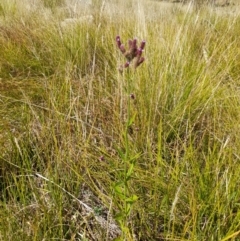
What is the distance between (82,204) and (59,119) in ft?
1.28

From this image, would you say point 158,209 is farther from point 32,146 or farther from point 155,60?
point 155,60

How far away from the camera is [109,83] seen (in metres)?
1.70

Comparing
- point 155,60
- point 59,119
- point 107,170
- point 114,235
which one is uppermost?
point 155,60

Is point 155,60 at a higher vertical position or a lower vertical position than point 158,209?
higher

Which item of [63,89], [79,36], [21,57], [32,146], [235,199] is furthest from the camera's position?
[79,36]

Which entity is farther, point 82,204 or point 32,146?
point 32,146

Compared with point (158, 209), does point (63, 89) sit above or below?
above

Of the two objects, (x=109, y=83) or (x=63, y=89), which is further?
(x=109, y=83)

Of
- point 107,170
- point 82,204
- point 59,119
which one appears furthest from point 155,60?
point 82,204

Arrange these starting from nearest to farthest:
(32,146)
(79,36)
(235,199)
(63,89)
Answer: (235,199), (32,146), (63,89), (79,36)

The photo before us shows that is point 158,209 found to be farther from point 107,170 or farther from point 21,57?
point 21,57

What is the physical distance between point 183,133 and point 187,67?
0.48m

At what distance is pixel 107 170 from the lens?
3.68ft

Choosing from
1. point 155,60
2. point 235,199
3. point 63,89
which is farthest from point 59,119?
point 235,199
